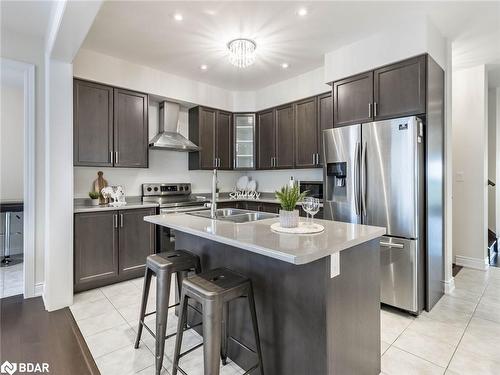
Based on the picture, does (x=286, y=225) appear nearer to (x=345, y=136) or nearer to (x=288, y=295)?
(x=288, y=295)

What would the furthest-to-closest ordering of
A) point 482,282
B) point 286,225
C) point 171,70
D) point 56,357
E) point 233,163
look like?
point 233,163
point 171,70
point 482,282
point 56,357
point 286,225

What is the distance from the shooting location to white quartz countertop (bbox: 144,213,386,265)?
47.6 inches

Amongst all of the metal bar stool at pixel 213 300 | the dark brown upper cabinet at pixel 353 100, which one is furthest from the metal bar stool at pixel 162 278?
the dark brown upper cabinet at pixel 353 100

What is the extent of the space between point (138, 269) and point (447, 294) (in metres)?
3.67

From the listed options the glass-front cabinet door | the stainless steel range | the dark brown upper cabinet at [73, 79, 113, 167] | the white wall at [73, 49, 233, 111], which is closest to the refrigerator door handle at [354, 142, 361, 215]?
the stainless steel range

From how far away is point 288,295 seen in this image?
4.96 feet

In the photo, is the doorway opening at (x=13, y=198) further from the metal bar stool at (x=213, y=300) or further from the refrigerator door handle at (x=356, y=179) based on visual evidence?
the refrigerator door handle at (x=356, y=179)

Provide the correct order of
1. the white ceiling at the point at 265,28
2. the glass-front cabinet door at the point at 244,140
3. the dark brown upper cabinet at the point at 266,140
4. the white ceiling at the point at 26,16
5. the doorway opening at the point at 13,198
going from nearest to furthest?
the white ceiling at the point at 26,16 → the white ceiling at the point at 265,28 → the doorway opening at the point at 13,198 → the dark brown upper cabinet at the point at 266,140 → the glass-front cabinet door at the point at 244,140

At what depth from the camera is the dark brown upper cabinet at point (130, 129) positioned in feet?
11.4

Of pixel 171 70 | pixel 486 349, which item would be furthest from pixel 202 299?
pixel 171 70

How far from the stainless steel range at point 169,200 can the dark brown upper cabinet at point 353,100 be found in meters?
2.14

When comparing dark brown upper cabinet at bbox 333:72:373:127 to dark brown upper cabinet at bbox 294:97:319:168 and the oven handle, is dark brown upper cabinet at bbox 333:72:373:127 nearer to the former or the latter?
dark brown upper cabinet at bbox 294:97:319:168

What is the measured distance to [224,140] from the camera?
4.66 metres

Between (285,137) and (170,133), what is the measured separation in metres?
1.82
